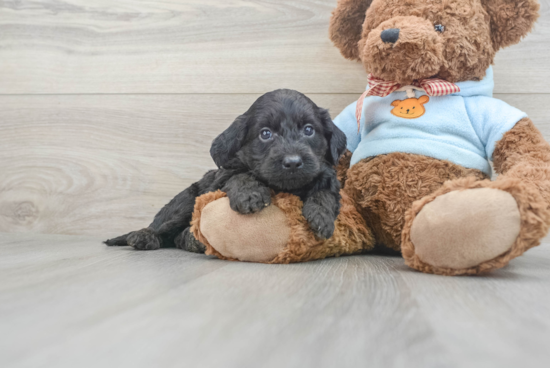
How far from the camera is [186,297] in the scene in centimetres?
70

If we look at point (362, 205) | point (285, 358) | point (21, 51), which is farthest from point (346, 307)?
point (21, 51)

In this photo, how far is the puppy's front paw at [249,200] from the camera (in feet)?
3.25

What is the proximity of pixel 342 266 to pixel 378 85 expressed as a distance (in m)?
0.52

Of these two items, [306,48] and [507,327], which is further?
[306,48]

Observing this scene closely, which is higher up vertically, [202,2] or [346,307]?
[202,2]

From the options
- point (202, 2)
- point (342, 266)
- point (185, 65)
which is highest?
point (202, 2)

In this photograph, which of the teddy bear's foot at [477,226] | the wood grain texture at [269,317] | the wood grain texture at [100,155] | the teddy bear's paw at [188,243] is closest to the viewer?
the wood grain texture at [269,317]

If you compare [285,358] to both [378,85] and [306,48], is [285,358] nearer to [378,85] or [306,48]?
[378,85]

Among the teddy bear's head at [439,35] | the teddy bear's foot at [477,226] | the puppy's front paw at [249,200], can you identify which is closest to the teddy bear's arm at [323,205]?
the puppy's front paw at [249,200]

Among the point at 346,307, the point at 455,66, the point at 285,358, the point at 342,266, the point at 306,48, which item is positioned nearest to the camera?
the point at 285,358

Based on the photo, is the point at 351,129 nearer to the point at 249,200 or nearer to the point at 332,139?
the point at 332,139

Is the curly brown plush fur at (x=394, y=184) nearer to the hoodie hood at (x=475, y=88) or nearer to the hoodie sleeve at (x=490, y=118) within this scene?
the hoodie sleeve at (x=490, y=118)

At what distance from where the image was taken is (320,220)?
39.3 inches

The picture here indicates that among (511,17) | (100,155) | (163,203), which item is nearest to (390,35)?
(511,17)
